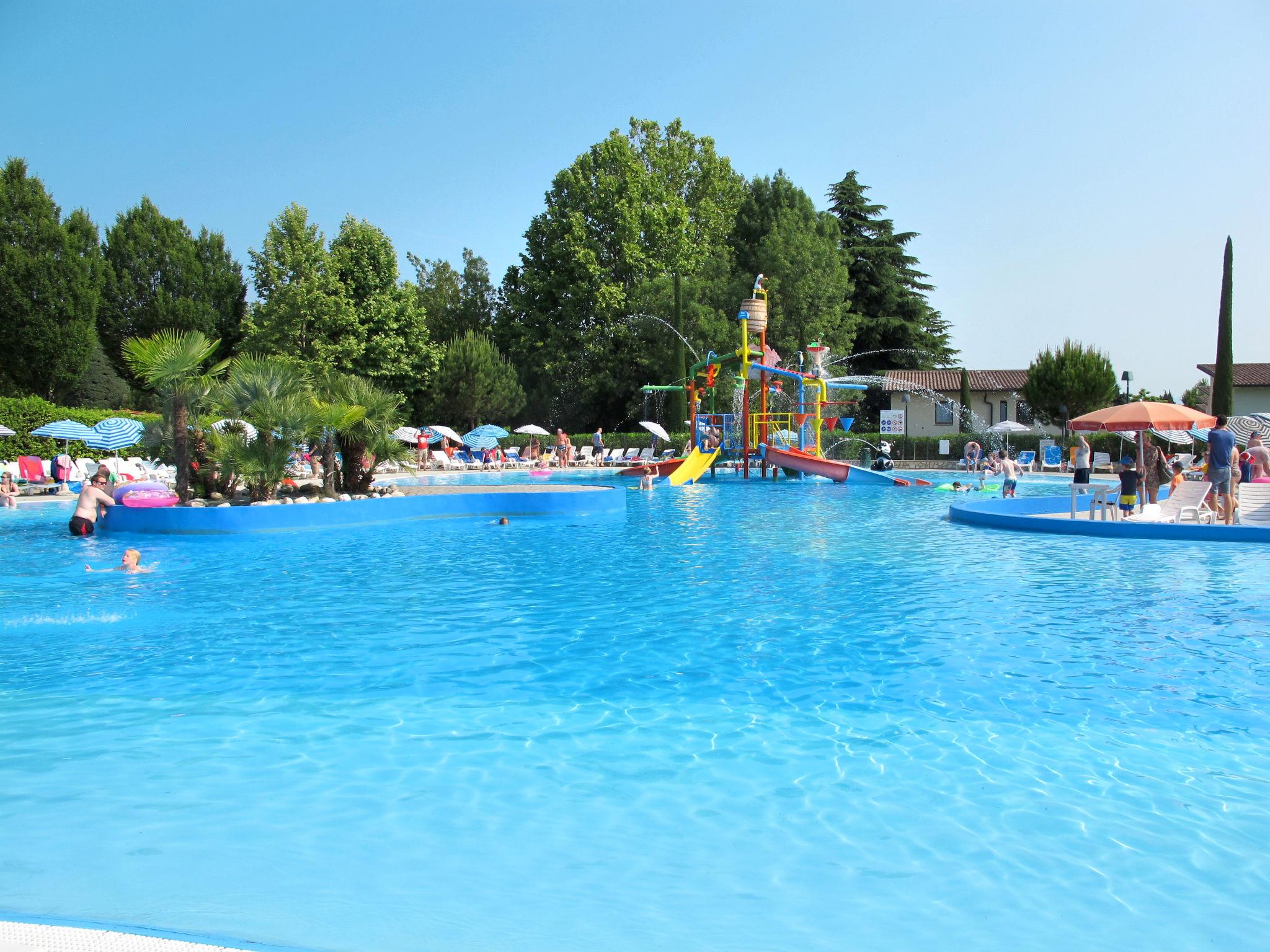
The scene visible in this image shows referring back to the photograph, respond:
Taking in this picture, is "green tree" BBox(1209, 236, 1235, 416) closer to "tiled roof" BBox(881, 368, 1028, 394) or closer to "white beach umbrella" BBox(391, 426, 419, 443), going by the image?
"tiled roof" BBox(881, 368, 1028, 394)

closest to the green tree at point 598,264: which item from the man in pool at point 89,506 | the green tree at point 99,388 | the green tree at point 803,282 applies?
the green tree at point 803,282

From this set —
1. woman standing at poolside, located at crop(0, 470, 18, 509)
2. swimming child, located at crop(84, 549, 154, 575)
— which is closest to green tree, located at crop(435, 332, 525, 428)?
woman standing at poolside, located at crop(0, 470, 18, 509)

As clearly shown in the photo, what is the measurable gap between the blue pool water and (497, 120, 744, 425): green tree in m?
37.8

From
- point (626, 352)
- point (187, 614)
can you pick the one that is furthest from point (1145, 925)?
point (626, 352)

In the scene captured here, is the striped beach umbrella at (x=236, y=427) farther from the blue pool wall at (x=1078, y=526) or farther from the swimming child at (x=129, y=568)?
the blue pool wall at (x=1078, y=526)

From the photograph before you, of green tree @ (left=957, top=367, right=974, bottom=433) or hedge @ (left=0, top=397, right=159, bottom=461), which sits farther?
green tree @ (left=957, top=367, right=974, bottom=433)

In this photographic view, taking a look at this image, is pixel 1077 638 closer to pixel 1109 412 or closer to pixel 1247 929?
pixel 1247 929

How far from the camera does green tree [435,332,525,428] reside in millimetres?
45062

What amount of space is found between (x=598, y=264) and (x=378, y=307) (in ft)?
39.4

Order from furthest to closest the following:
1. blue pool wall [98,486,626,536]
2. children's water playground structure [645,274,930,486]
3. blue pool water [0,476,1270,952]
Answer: children's water playground structure [645,274,930,486] < blue pool wall [98,486,626,536] < blue pool water [0,476,1270,952]

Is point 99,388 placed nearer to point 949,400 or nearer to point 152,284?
point 152,284

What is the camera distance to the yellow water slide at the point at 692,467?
94.9 feet

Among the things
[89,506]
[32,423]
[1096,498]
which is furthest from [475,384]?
[1096,498]

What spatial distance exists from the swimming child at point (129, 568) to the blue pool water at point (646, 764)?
44.3 inches
